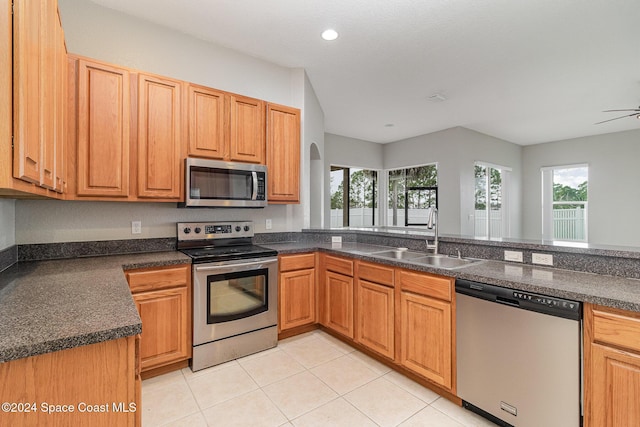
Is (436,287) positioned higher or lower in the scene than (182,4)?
lower

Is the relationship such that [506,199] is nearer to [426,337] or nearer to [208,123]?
[426,337]

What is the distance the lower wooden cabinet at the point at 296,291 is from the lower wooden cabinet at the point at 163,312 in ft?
2.76

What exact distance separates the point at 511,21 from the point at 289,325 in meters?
3.36

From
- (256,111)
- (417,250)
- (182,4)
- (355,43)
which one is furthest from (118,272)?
(355,43)

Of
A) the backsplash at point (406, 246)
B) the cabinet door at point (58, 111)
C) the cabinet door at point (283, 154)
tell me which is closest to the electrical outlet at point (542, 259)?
the backsplash at point (406, 246)

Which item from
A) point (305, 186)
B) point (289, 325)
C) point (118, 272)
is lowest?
point (289, 325)

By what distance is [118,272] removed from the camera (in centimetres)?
186

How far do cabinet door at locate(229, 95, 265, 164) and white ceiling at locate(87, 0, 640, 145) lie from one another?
620mm

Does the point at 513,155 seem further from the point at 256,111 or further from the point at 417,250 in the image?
the point at 256,111

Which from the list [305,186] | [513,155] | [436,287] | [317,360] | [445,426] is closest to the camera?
[445,426]

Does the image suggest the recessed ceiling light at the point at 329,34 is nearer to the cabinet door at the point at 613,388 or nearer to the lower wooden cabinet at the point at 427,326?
the lower wooden cabinet at the point at 427,326

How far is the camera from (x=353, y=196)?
6484 millimetres

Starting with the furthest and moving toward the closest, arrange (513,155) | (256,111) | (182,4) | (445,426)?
(513,155) → (256,111) → (182,4) → (445,426)

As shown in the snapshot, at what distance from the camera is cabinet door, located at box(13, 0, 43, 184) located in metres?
0.90
